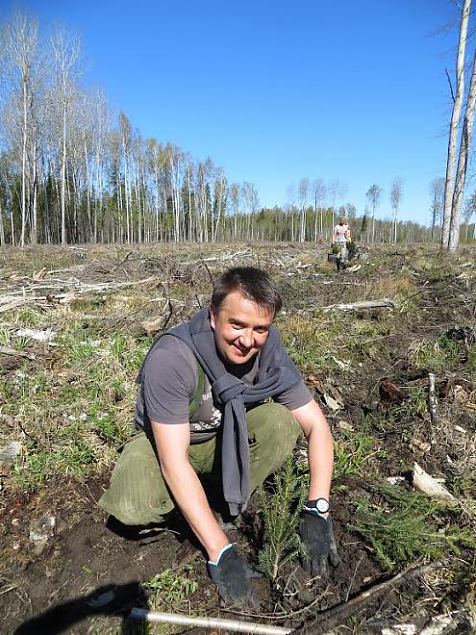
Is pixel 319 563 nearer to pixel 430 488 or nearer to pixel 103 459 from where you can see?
pixel 430 488

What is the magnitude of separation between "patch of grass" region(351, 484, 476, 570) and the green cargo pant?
52 cm

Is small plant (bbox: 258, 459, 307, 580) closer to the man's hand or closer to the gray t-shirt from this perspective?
the man's hand

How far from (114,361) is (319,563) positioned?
2.51m

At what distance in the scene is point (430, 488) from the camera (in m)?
2.29

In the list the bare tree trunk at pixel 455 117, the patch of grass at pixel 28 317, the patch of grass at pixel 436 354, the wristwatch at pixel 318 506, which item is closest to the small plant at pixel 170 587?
the wristwatch at pixel 318 506

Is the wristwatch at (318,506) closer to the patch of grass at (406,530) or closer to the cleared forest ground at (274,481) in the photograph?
the cleared forest ground at (274,481)

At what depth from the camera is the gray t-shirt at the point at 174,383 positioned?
174 cm

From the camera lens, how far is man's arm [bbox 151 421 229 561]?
171 cm

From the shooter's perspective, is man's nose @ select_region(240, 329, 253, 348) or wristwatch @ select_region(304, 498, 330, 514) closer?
man's nose @ select_region(240, 329, 253, 348)

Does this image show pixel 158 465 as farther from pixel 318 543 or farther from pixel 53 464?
pixel 53 464

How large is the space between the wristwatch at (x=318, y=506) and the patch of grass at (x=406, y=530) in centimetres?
20

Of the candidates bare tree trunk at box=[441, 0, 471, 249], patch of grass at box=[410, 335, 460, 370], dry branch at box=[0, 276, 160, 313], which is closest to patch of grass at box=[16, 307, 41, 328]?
dry branch at box=[0, 276, 160, 313]

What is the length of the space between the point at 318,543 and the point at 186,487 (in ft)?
2.22

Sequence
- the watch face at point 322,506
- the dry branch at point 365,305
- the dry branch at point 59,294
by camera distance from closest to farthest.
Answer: the watch face at point 322,506, the dry branch at point 59,294, the dry branch at point 365,305
